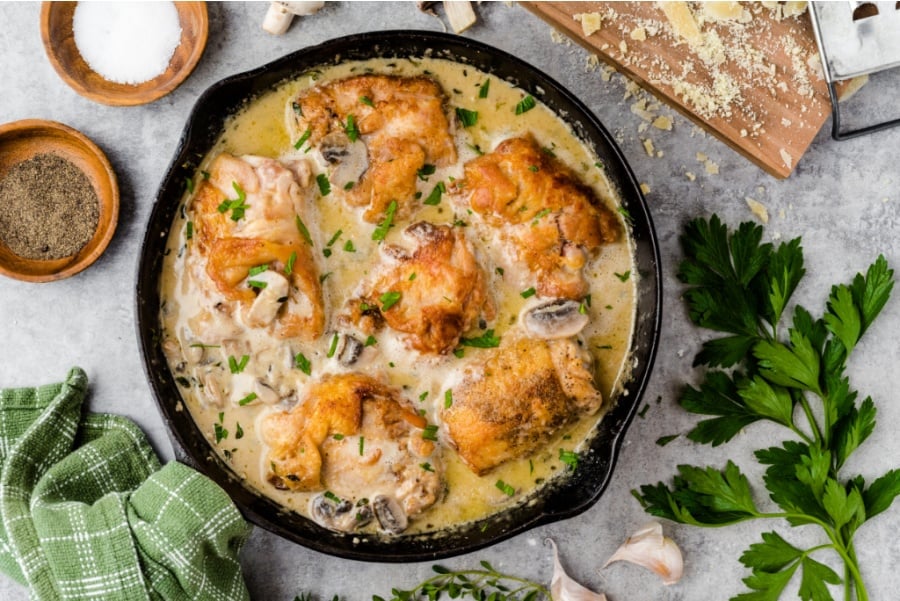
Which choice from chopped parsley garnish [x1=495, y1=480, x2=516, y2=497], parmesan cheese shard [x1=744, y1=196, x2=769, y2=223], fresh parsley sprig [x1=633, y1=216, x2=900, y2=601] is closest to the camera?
chopped parsley garnish [x1=495, y1=480, x2=516, y2=497]

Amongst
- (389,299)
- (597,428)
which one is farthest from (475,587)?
(389,299)

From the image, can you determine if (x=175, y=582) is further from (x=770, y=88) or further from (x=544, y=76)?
(x=770, y=88)

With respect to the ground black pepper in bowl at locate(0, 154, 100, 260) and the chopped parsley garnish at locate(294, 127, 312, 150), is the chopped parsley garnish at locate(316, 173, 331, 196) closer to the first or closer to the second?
the chopped parsley garnish at locate(294, 127, 312, 150)

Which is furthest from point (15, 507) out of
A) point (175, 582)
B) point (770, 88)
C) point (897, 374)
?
point (897, 374)

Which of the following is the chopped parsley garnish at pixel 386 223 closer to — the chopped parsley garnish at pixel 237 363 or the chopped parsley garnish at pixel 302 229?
the chopped parsley garnish at pixel 302 229

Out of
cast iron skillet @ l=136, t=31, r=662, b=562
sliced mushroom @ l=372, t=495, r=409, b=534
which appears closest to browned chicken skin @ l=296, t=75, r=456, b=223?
cast iron skillet @ l=136, t=31, r=662, b=562

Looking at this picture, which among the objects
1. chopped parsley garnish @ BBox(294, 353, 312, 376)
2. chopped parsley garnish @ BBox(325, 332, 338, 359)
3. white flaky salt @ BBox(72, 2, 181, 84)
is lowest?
chopped parsley garnish @ BBox(294, 353, 312, 376)

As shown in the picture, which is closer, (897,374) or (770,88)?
(770,88)

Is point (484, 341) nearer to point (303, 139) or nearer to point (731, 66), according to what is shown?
point (303, 139)

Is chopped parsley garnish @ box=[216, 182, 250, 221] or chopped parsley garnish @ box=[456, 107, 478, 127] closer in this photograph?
chopped parsley garnish @ box=[216, 182, 250, 221]
